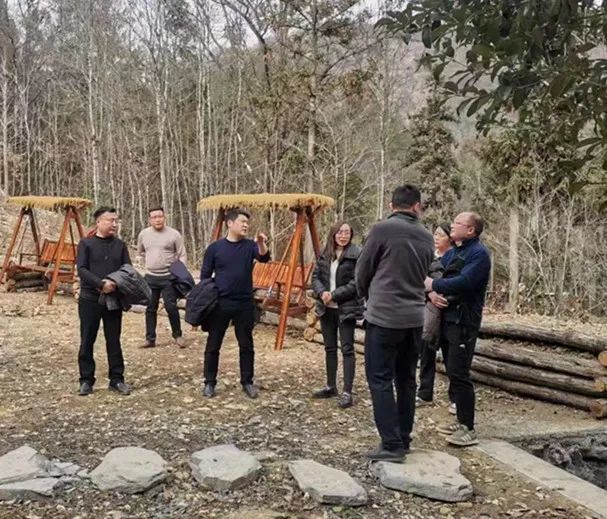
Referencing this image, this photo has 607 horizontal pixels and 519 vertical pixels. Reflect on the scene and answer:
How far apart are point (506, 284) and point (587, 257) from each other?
112 inches

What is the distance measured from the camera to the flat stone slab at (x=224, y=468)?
371 cm

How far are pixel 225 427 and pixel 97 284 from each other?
168cm

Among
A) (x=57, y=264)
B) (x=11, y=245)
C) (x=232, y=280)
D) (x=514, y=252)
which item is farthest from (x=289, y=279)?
(x=514, y=252)

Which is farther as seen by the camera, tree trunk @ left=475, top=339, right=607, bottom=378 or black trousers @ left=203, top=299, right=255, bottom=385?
tree trunk @ left=475, top=339, right=607, bottom=378

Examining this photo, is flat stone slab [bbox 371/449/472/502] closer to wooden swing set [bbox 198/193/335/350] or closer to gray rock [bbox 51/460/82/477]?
gray rock [bbox 51/460/82/477]

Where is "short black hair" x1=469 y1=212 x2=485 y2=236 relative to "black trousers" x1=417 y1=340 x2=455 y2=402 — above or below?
above

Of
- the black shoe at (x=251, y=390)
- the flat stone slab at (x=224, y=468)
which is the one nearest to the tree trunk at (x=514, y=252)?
the black shoe at (x=251, y=390)

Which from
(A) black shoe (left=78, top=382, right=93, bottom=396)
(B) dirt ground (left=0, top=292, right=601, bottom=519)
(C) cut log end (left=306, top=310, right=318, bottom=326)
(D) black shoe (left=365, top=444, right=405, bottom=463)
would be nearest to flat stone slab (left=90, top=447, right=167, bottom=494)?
(B) dirt ground (left=0, top=292, right=601, bottom=519)

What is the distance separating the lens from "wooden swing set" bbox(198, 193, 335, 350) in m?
8.17

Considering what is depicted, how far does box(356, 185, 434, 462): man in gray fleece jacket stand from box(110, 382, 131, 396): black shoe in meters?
2.67

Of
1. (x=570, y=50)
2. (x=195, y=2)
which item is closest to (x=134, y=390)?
(x=570, y=50)

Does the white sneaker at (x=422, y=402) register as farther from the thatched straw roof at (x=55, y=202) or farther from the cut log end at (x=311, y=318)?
the thatched straw roof at (x=55, y=202)

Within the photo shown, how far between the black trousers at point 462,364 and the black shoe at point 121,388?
300 centimetres

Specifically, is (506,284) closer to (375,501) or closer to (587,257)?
(587,257)
